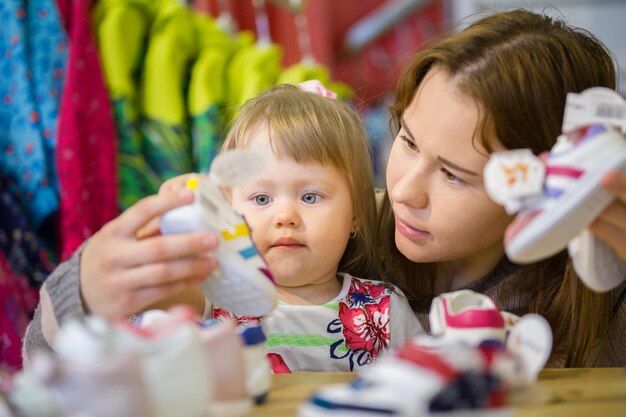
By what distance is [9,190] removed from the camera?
1.59m

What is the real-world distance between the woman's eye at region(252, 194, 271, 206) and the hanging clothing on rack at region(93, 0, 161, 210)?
687 millimetres

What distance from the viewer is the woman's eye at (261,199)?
1122mm

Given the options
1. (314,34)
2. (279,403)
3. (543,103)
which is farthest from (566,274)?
(314,34)

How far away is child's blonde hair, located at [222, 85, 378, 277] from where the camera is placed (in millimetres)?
1145

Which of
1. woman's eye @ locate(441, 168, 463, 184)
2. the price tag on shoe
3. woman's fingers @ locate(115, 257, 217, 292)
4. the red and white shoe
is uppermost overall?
the price tag on shoe

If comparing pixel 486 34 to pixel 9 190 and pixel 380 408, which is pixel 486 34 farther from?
pixel 9 190

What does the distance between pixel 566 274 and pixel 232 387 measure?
58cm

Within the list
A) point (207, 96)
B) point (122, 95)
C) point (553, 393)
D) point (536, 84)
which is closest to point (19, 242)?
point (122, 95)

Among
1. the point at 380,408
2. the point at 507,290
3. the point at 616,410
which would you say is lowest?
the point at 507,290

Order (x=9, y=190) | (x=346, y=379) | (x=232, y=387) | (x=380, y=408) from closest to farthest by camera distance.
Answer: (x=380, y=408)
(x=232, y=387)
(x=346, y=379)
(x=9, y=190)

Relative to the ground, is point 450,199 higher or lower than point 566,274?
higher

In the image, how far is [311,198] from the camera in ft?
3.75

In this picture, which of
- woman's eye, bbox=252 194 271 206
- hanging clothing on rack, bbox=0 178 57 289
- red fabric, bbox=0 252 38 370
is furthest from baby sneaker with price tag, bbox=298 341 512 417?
hanging clothing on rack, bbox=0 178 57 289

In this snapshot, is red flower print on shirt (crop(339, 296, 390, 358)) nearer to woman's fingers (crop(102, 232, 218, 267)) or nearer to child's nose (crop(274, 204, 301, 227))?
child's nose (crop(274, 204, 301, 227))
